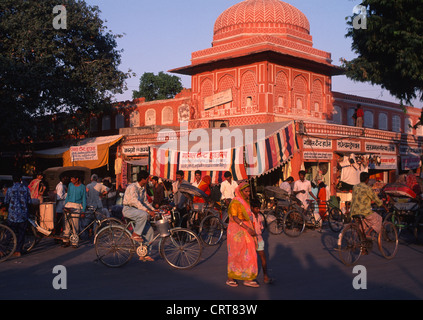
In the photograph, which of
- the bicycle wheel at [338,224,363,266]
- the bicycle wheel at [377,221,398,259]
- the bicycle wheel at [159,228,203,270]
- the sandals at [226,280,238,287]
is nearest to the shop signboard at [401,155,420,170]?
the bicycle wheel at [377,221,398,259]

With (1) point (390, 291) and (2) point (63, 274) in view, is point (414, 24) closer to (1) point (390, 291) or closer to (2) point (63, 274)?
(1) point (390, 291)

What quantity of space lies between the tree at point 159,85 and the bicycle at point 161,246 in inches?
1863

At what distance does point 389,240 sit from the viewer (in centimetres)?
952

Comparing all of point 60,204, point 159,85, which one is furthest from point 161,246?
point 159,85

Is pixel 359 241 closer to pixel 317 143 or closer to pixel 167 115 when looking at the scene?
pixel 317 143

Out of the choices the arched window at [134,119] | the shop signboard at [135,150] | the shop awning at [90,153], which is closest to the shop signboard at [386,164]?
the shop signboard at [135,150]

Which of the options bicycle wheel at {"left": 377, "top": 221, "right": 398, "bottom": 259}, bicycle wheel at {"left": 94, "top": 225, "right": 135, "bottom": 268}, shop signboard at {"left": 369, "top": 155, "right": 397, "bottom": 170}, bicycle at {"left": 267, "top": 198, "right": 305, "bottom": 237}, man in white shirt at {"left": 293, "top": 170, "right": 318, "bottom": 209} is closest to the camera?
bicycle wheel at {"left": 94, "top": 225, "right": 135, "bottom": 268}

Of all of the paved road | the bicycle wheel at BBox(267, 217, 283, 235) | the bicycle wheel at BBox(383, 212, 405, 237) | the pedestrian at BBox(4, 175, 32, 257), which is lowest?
the paved road

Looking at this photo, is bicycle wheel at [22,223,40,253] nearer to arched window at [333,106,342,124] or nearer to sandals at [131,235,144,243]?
sandals at [131,235,144,243]

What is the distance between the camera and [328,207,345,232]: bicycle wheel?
45.4 feet

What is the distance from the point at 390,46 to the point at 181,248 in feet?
39.0

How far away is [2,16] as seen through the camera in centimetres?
2388

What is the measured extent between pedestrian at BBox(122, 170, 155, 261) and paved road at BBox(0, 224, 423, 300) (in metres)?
0.54

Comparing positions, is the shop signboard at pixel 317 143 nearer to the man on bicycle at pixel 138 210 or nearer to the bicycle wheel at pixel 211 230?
the bicycle wheel at pixel 211 230
